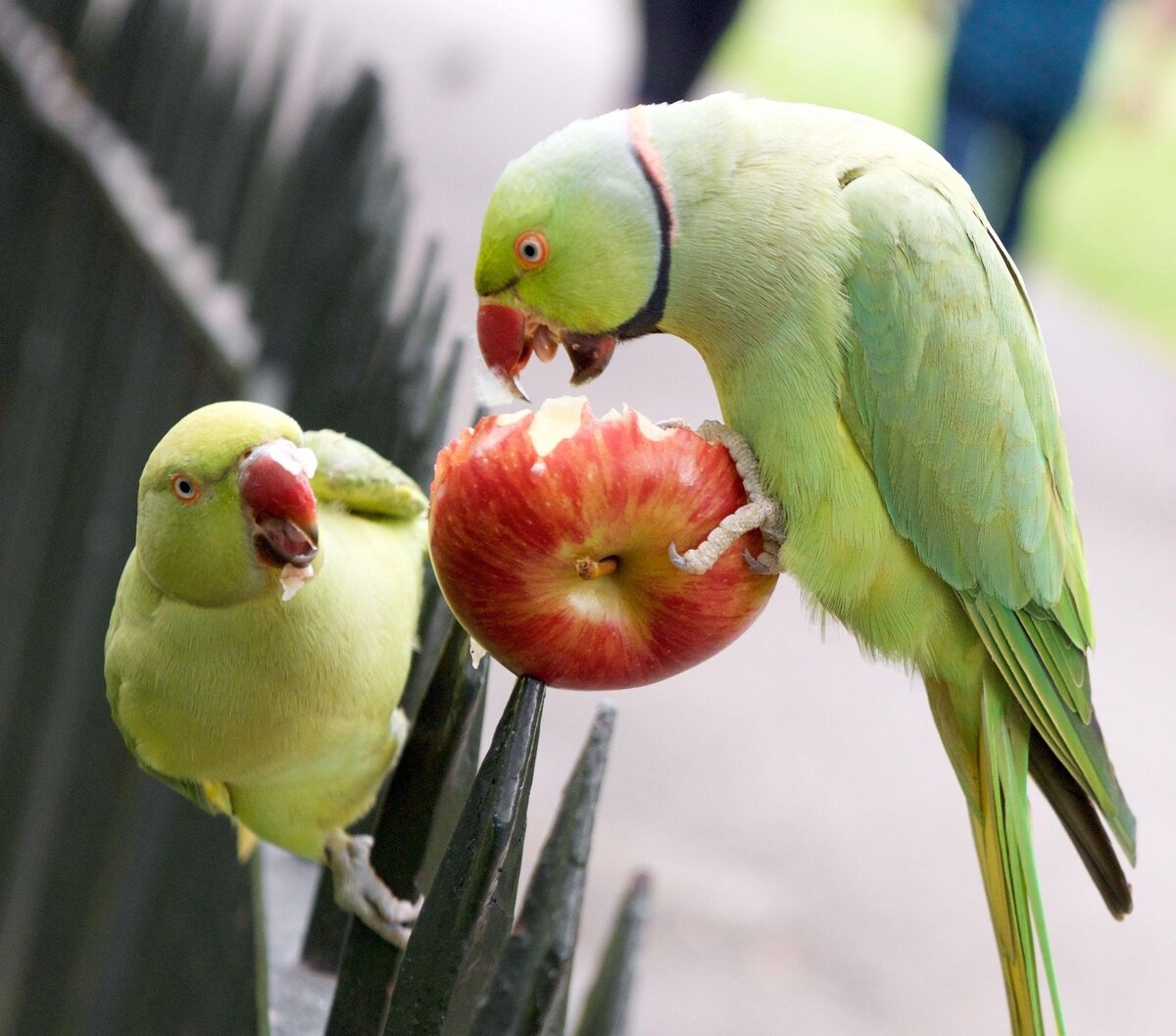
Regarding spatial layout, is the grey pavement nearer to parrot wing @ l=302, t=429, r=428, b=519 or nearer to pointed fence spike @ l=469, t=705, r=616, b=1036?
parrot wing @ l=302, t=429, r=428, b=519

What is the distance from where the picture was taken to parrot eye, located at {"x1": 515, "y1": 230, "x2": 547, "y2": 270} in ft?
4.19

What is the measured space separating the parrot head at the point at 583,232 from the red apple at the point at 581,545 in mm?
215

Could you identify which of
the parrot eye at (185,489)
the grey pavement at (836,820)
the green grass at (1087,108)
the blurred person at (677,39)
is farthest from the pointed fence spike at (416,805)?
the green grass at (1087,108)

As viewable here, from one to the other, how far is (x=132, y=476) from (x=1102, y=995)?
2.52 metres

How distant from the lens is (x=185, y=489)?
111 cm

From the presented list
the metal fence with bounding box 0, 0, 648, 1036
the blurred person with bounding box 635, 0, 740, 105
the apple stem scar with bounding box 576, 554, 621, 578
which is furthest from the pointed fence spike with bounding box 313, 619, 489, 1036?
the blurred person with bounding box 635, 0, 740, 105

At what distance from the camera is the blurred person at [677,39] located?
5184mm

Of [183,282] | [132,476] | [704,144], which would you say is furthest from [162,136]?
[704,144]

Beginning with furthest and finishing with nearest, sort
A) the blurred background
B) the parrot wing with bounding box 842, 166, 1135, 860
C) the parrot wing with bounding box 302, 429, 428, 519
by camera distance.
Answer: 1. the blurred background
2. the parrot wing with bounding box 842, 166, 1135, 860
3. the parrot wing with bounding box 302, 429, 428, 519

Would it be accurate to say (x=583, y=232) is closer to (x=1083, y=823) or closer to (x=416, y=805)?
(x=416, y=805)

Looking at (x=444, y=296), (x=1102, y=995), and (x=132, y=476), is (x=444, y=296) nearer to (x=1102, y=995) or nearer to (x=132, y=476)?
(x=132, y=476)

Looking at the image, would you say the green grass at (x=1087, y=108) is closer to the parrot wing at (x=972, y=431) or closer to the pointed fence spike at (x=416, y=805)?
the parrot wing at (x=972, y=431)

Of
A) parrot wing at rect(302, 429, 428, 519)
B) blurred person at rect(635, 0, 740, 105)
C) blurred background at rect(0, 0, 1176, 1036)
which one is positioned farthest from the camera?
blurred person at rect(635, 0, 740, 105)

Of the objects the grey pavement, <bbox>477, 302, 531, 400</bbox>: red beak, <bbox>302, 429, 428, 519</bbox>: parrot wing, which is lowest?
the grey pavement
